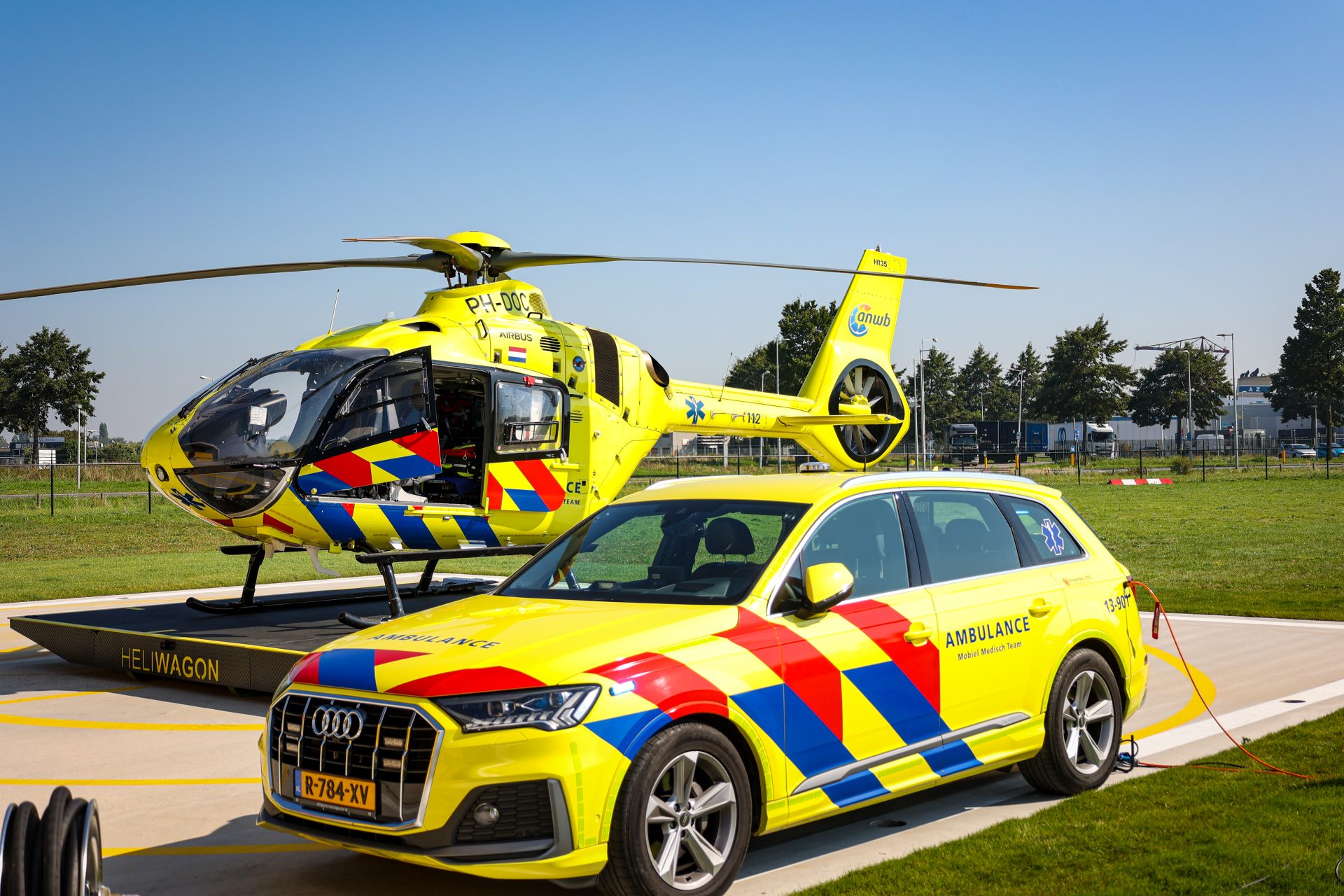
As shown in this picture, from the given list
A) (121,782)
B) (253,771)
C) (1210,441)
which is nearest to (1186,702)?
(253,771)

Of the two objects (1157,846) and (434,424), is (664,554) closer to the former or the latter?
(1157,846)

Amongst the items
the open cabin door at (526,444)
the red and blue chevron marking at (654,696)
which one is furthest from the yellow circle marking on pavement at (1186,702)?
the open cabin door at (526,444)

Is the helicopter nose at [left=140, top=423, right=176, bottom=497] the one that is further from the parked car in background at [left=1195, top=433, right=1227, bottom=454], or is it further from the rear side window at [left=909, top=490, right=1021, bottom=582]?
the parked car in background at [left=1195, top=433, right=1227, bottom=454]

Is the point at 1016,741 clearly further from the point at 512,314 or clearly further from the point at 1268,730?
the point at 512,314

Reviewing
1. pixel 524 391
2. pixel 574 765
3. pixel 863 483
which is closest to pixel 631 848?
pixel 574 765

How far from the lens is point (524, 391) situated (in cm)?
1290

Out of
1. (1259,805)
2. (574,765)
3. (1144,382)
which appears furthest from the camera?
(1144,382)

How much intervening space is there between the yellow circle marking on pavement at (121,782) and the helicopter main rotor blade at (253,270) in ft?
16.4

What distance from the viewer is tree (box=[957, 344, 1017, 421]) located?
130 meters

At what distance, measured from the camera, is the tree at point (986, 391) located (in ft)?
428

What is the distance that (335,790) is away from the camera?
14.9 feet

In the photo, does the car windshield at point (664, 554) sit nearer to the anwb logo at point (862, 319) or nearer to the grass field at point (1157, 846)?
the grass field at point (1157, 846)

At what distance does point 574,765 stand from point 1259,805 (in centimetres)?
375

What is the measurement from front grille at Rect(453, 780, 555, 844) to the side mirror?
149 centimetres
